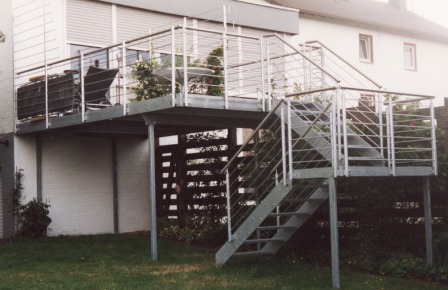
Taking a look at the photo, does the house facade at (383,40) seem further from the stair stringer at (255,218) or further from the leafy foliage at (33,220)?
the stair stringer at (255,218)

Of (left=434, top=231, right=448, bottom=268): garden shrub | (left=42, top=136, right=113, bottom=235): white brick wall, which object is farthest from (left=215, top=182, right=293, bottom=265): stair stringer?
(left=42, top=136, right=113, bottom=235): white brick wall

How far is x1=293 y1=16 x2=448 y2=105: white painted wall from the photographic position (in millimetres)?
24562

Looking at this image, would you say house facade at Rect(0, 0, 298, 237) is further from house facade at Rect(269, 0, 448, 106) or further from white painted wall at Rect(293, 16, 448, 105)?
house facade at Rect(269, 0, 448, 106)

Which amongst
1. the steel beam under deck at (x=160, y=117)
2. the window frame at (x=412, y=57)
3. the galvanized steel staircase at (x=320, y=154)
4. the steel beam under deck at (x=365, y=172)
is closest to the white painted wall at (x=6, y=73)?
the steel beam under deck at (x=160, y=117)

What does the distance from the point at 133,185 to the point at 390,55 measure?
13749mm

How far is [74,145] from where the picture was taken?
53.8 ft

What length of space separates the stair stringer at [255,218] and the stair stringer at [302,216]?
76 centimetres

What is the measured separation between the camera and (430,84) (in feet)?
94.8

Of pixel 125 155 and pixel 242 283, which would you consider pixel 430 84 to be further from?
pixel 242 283

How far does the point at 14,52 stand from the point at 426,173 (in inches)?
383

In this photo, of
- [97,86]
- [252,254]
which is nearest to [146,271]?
[252,254]

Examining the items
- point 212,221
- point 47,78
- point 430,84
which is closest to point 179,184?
point 212,221

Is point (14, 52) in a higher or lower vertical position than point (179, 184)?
higher

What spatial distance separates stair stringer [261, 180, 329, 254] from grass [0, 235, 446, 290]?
0.26 m
